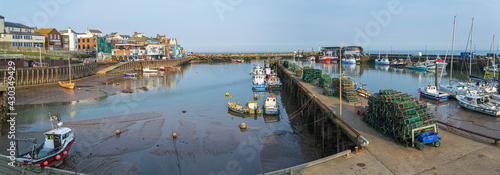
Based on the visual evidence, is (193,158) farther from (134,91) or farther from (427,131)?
(134,91)

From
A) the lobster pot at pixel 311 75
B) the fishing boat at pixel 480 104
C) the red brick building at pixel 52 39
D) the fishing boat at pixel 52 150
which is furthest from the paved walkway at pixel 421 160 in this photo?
the red brick building at pixel 52 39

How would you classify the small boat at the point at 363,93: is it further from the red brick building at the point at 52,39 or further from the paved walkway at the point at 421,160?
the red brick building at the point at 52,39

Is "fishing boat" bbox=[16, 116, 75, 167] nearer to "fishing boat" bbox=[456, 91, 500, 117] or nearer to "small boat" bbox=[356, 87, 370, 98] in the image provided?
"small boat" bbox=[356, 87, 370, 98]

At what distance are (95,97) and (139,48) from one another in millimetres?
76222

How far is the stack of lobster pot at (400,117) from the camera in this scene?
1614 centimetres

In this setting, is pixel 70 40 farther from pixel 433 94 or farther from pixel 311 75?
pixel 433 94

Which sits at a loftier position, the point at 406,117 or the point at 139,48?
the point at 139,48

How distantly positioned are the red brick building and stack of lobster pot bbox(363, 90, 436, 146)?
100476mm

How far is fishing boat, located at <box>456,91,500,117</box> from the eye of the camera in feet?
81.5

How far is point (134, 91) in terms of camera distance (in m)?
50.9

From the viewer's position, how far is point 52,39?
9369cm

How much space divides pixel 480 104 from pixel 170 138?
27.3m

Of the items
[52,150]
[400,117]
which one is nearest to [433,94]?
[400,117]

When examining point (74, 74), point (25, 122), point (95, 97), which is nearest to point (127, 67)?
point (74, 74)
